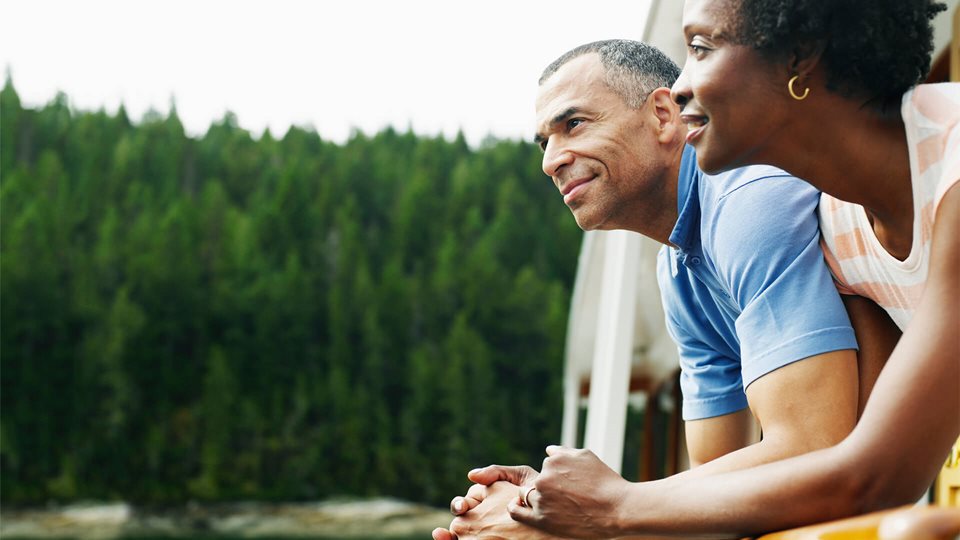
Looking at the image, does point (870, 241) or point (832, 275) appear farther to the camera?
point (832, 275)

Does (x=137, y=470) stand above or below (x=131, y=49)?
below

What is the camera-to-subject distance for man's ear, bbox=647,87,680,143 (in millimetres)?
1481

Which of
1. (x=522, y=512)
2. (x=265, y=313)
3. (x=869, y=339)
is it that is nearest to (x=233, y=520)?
(x=265, y=313)

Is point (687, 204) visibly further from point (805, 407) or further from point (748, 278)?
point (805, 407)

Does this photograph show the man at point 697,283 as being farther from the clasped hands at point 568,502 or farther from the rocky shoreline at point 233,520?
the rocky shoreline at point 233,520

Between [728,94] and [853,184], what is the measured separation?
137 millimetres

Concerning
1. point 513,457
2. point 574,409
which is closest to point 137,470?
point 513,457

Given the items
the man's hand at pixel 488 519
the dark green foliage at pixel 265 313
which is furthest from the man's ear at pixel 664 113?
the dark green foliage at pixel 265 313

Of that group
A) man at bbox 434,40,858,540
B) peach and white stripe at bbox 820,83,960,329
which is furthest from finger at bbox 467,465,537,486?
peach and white stripe at bbox 820,83,960,329

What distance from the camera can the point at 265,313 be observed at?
30.7m

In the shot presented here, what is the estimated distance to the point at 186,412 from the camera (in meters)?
29.4

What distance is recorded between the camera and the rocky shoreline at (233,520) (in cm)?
2603

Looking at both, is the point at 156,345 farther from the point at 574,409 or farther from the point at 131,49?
the point at 574,409

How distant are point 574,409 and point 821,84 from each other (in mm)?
6426
